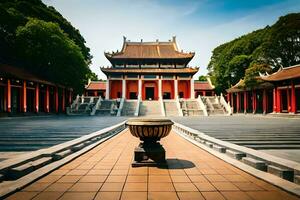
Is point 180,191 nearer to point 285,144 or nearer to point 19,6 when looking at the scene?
point 285,144

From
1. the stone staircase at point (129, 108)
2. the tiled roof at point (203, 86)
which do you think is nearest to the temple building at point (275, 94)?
the tiled roof at point (203, 86)

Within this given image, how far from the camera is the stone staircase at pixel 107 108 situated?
32.7 m

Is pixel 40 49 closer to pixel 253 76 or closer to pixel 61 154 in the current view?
pixel 61 154

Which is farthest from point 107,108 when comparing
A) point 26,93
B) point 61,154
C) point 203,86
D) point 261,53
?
point 61,154

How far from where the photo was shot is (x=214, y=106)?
115 ft

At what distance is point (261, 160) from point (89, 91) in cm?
4340

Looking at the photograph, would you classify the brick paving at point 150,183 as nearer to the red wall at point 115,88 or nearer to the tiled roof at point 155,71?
the tiled roof at point 155,71

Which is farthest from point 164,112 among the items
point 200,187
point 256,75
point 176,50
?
point 200,187

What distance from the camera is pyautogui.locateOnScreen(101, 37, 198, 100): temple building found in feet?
141

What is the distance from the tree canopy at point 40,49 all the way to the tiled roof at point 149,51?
49.8ft

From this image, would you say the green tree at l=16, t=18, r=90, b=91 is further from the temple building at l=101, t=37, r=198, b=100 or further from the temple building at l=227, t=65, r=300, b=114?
the temple building at l=227, t=65, r=300, b=114

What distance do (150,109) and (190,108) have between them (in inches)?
200

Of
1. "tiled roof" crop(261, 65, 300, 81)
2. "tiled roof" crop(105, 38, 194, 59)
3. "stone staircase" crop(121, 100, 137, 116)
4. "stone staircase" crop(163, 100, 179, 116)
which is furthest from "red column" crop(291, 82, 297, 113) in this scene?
"tiled roof" crop(105, 38, 194, 59)

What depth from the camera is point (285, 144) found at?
9.20m
